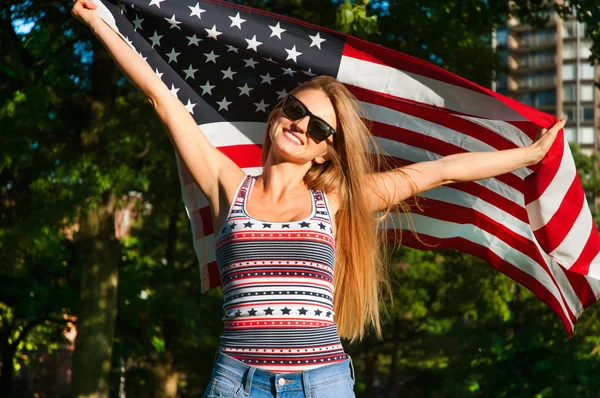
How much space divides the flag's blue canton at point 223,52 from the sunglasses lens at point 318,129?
4.45ft

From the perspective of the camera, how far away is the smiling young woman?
3.39m

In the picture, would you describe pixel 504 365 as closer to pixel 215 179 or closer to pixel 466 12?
pixel 466 12

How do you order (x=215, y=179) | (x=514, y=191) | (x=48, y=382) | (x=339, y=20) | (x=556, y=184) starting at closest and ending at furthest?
1. (x=215, y=179)
2. (x=556, y=184)
3. (x=514, y=191)
4. (x=339, y=20)
5. (x=48, y=382)

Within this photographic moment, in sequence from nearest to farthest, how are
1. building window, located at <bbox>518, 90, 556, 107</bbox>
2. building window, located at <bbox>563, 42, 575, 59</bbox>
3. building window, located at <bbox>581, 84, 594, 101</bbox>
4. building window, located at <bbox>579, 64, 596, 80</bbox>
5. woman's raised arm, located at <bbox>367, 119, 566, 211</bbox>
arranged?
woman's raised arm, located at <bbox>367, 119, 566, 211</bbox> < building window, located at <bbox>581, 84, 594, 101</bbox> < building window, located at <bbox>563, 42, 575, 59</bbox> < building window, located at <bbox>579, 64, 596, 80</bbox> < building window, located at <bbox>518, 90, 556, 107</bbox>

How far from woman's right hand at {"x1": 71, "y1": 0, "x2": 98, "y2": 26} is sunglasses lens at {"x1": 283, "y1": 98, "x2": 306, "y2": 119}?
99 cm

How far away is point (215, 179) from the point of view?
12.6ft

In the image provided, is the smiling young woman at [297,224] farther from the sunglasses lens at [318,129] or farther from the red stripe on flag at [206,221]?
the red stripe on flag at [206,221]

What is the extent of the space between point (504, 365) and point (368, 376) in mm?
19829

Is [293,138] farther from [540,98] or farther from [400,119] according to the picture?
[540,98]

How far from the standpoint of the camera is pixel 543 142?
466 cm

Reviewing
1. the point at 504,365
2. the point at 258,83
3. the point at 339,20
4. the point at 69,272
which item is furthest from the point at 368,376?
the point at 258,83

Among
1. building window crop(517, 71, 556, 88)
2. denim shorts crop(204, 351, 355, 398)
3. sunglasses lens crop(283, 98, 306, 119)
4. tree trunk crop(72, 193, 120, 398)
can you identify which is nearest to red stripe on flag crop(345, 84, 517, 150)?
sunglasses lens crop(283, 98, 306, 119)

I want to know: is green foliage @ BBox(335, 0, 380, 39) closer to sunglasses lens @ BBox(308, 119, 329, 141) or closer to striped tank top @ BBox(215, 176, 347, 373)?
sunglasses lens @ BBox(308, 119, 329, 141)

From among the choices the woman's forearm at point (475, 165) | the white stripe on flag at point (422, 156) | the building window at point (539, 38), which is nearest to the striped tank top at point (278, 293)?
the woman's forearm at point (475, 165)
